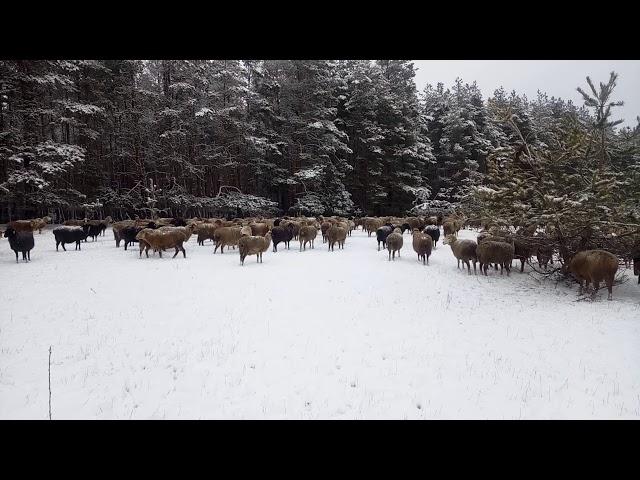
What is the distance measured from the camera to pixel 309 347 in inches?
222

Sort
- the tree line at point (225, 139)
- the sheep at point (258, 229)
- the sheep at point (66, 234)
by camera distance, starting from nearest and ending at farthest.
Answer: the sheep at point (66, 234) < the sheep at point (258, 229) < the tree line at point (225, 139)

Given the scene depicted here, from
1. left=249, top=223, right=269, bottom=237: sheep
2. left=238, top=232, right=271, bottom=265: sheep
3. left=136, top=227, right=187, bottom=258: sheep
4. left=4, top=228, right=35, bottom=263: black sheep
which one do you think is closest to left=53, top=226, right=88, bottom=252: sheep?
left=4, top=228, right=35, bottom=263: black sheep

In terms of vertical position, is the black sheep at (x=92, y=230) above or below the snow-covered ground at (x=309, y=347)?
above

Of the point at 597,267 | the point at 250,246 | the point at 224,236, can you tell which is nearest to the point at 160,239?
the point at 224,236

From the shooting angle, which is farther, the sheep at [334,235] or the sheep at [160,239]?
the sheep at [334,235]

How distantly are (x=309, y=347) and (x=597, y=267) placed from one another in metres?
8.50

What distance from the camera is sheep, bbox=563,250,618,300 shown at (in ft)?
28.9

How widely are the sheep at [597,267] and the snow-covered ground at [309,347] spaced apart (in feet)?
1.99

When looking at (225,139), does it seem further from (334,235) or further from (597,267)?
(597,267)

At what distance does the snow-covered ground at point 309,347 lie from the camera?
13.5 feet

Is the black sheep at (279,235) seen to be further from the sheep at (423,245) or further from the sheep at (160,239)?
the sheep at (423,245)

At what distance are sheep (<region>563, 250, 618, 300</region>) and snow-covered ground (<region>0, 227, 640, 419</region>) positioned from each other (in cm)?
61

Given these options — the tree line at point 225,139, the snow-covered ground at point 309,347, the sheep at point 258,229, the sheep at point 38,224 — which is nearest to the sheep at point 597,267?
the snow-covered ground at point 309,347
